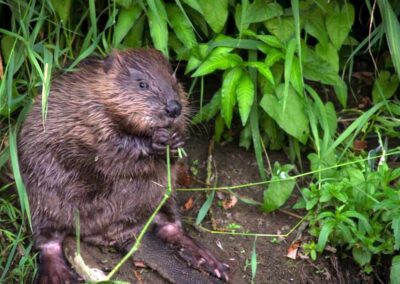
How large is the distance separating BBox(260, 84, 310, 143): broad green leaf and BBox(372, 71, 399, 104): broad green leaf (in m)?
0.40

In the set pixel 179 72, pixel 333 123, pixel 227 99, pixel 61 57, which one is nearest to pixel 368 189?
pixel 333 123

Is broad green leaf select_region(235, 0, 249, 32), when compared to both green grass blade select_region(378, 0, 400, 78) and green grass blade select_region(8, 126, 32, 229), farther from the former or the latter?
green grass blade select_region(8, 126, 32, 229)

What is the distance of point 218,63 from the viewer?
313cm

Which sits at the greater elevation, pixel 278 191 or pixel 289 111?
pixel 289 111

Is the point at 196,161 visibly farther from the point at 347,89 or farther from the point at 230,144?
the point at 347,89

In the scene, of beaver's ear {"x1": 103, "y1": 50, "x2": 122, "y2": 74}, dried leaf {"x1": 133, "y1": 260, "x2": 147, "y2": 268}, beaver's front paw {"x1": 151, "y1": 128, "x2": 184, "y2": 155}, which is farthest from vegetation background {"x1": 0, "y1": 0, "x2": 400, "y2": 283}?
dried leaf {"x1": 133, "y1": 260, "x2": 147, "y2": 268}

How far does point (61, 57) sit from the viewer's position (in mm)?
3379

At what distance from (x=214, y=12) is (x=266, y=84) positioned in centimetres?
33

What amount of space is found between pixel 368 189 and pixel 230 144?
0.70 m

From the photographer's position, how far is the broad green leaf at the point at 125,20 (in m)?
3.16

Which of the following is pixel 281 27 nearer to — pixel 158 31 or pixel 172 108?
pixel 158 31

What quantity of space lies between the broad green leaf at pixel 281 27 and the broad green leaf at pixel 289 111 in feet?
0.59

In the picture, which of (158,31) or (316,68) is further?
(316,68)

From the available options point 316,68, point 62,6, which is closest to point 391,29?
point 316,68
